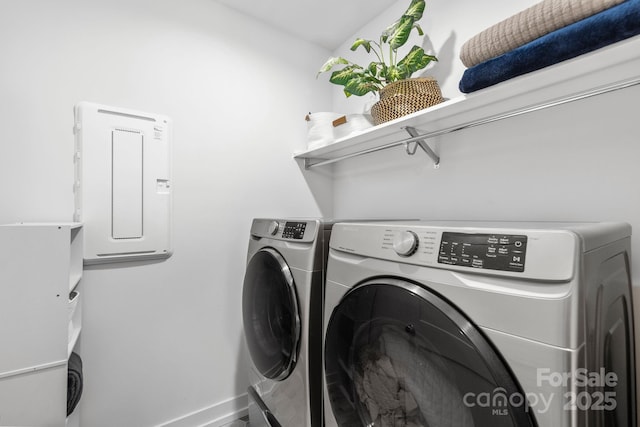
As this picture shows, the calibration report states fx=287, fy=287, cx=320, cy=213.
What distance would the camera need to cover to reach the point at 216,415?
1526 millimetres

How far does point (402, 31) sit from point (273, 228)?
0.98 metres

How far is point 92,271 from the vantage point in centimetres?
123

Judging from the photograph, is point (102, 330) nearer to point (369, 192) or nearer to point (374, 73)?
point (369, 192)

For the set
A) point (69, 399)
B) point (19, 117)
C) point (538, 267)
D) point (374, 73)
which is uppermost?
point (374, 73)

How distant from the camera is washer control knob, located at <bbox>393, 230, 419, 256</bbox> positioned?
0.69m

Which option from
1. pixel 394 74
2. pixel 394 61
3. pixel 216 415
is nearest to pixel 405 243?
pixel 394 74

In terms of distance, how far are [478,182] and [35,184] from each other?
1.80 meters

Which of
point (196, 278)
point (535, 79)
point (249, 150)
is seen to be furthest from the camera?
point (249, 150)

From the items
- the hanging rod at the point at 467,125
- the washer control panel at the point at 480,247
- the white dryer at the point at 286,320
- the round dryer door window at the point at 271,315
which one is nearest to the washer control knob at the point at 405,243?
the washer control panel at the point at 480,247

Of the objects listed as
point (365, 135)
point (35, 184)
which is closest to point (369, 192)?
point (365, 135)

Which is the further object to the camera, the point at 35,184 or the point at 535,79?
the point at 35,184

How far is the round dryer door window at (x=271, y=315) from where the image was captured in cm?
107

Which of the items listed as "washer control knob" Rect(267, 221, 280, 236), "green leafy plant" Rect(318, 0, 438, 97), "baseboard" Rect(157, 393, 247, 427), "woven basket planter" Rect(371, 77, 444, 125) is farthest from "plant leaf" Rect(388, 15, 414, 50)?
"baseboard" Rect(157, 393, 247, 427)

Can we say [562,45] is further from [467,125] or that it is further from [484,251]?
[484,251]
